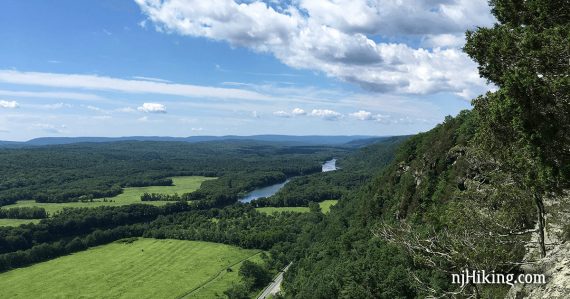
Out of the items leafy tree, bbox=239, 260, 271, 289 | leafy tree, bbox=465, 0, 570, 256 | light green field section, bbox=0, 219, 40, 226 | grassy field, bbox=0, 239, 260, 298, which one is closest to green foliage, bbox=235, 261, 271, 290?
leafy tree, bbox=239, 260, 271, 289

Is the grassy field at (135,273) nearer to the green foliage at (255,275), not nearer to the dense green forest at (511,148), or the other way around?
the green foliage at (255,275)

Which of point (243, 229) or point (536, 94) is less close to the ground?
point (536, 94)

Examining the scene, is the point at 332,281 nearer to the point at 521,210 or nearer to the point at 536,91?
the point at 521,210

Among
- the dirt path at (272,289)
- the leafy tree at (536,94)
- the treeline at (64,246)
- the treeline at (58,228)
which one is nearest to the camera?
the leafy tree at (536,94)

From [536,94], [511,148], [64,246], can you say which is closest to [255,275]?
[64,246]

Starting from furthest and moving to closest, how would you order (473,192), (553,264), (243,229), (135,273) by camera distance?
1. (243,229)
2. (135,273)
3. (473,192)
4. (553,264)

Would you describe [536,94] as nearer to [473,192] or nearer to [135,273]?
[473,192]

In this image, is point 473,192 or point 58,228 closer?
point 473,192

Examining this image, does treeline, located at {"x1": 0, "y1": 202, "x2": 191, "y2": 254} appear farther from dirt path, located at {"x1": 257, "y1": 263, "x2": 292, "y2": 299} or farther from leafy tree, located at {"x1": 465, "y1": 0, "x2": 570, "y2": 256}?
leafy tree, located at {"x1": 465, "y1": 0, "x2": 570, "y2": 256}

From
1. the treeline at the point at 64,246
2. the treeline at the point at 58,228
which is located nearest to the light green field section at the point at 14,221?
the treeline at the point at 58,228
